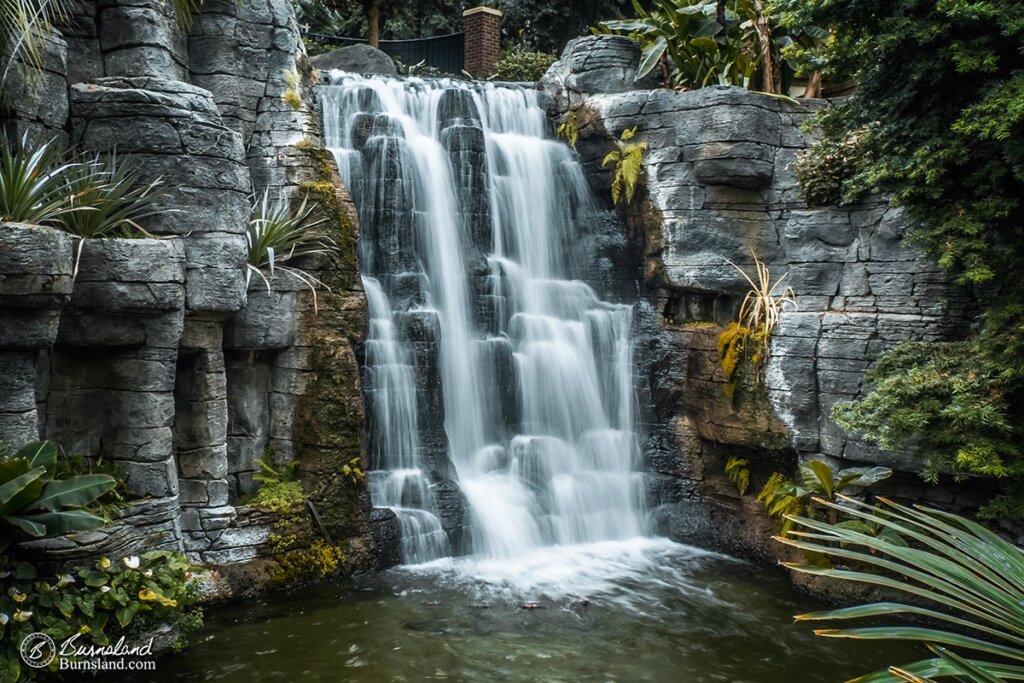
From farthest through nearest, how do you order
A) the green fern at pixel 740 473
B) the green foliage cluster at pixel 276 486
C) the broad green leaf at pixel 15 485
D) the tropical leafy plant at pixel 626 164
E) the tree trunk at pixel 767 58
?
the tree trunk at pixel 767 58, the tropical leafy plant at pixel 626 164, the green fern at pixel 740 473, the green foliage cluster at pixel 276 486, the broad green leaf at pixel 15 485

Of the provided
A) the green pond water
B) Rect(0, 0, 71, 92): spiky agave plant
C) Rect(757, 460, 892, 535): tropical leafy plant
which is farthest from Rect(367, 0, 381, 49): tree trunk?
Rect(757, 460, 892, 535): tropical leafy plant

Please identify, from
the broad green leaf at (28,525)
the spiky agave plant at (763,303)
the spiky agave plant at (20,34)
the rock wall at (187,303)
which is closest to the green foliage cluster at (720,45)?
the spiky agave plant at (763,303)

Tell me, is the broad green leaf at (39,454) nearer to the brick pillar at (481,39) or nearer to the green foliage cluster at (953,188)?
the green foliage cluster at (953,188)

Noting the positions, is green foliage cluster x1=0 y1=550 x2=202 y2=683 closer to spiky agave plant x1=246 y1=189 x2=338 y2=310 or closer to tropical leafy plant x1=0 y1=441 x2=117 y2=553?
tropical leafy plant x1=0 y1=441 x2=117 y2=553

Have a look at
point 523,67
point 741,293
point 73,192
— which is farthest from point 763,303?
point 523,67

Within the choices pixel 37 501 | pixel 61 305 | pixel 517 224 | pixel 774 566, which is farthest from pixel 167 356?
pixel 774 566

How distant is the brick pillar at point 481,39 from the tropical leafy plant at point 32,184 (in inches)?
543

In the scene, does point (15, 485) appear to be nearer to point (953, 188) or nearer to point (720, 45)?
point (953, 188)

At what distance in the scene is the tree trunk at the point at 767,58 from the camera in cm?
1279

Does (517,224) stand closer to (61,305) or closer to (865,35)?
(865,35)

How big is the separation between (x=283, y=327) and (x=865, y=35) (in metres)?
6.68

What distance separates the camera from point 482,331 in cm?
1165

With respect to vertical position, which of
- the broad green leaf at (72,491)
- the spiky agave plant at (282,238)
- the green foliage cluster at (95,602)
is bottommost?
the green foliage cluster at (95,602)

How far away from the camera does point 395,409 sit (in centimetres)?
1035
